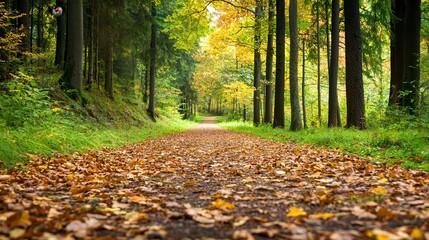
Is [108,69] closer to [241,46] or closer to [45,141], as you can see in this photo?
[241,46]

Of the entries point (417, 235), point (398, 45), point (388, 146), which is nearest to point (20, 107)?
point (417, 235)

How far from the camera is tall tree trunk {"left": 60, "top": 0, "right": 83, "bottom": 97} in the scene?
11.6 m

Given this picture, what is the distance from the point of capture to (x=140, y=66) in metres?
29.3

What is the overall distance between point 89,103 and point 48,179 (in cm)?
899

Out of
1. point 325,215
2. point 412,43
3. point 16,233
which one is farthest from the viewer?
point 412,43

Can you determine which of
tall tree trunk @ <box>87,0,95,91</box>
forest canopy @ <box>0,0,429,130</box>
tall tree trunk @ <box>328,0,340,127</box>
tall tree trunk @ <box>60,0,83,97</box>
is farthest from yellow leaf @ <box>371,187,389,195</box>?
tall tree trunk @ <box>87,0,95,91</box>

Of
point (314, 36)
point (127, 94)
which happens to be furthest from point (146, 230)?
point (127, 94)

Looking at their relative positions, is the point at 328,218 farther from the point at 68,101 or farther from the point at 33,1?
the point at 33,1

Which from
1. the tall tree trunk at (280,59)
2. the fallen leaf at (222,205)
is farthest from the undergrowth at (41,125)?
the tall tree trunk at (280,59)

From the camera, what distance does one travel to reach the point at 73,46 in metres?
11.7

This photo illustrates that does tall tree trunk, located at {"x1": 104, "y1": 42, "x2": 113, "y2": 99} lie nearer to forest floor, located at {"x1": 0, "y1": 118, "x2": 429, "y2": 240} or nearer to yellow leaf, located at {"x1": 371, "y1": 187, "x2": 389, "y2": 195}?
forest floor, located at {"x1": 0, "y1": 118, "x2": 429, "y2": 240}

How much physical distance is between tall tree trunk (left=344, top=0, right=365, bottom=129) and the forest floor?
454 cm

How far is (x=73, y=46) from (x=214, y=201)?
10563 mm

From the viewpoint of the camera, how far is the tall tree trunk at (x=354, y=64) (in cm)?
968
